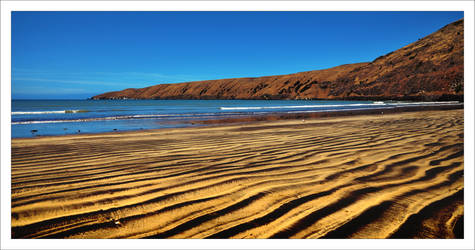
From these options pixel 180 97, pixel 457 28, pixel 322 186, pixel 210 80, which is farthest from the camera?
pixel 210 80

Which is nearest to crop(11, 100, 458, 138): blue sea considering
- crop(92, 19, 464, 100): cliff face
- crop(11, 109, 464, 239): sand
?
crop(11, 109, 464, 239): sand

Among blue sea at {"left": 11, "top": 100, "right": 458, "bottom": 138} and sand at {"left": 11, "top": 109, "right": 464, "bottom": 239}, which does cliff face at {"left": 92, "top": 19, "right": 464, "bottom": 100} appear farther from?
sand at {"left": 11, "top": 109, "right": 464, "bottom": 239}

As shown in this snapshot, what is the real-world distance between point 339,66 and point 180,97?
49727 millimetres

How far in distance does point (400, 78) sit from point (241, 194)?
45150 mm

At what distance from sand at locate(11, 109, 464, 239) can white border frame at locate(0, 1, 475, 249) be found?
80 millimetres

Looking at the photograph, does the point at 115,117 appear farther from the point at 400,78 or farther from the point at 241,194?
the point at 400,78

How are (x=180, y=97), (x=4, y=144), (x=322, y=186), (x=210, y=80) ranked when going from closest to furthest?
(x=4, y=144), (x=322, y=186), (x=180, y=97), (x=210, y=80)
